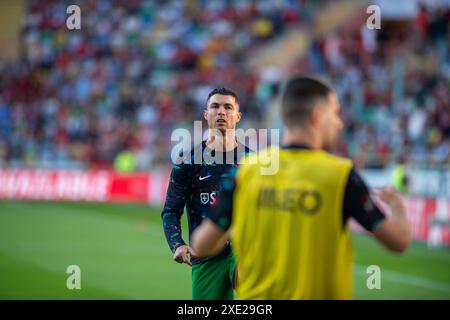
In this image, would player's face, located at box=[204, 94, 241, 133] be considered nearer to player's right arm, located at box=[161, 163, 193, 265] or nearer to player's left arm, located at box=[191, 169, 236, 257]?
player's right arm, located at box=[161, 163, 193, 265]

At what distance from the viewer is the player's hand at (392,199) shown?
4.64 metres

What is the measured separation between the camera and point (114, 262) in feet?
55.7

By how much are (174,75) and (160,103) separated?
6.35 feet

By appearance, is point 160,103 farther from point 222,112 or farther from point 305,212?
point 305,212

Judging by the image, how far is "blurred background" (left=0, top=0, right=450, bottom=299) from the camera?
19734mm

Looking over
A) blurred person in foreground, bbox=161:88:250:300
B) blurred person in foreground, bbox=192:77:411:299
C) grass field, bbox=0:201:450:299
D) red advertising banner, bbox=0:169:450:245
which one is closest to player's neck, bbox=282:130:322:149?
blurred person in foreground, bbox=192:77:411:299

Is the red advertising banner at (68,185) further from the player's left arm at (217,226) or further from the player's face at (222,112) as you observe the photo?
the player's left arm at (217,226)

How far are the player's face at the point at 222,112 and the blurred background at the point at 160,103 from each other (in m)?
7.98

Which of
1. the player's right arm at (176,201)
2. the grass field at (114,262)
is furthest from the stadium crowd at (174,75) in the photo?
the player's right arm at (176,201)

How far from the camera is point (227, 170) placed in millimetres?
7629

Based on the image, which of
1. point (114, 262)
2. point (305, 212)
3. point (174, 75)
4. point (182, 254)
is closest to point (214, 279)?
point (182, 254)

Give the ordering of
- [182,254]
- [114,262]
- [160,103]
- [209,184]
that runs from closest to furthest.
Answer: [182,254]
[209,184]
[114,262]
[160,103]

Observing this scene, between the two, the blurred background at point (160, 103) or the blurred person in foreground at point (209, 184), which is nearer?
the blurred person in foreground at point (209, 184)
